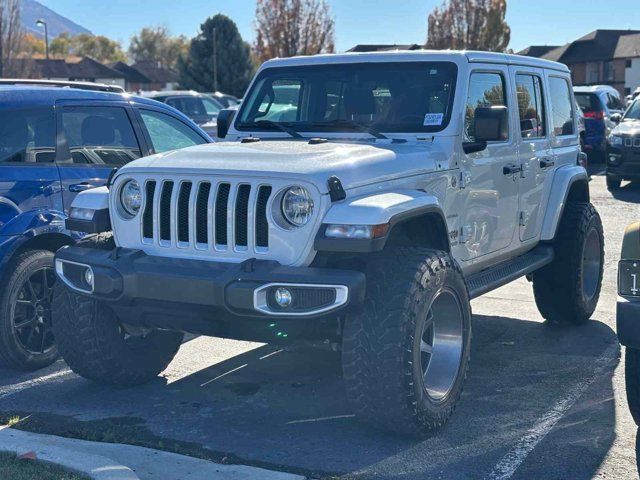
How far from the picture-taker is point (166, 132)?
7.59m

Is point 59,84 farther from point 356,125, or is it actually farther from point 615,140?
point 615,140

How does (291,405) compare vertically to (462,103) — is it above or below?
below

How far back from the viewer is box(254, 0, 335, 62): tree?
63594 mm

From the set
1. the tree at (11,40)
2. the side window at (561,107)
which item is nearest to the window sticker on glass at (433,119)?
the side window at (561,107)

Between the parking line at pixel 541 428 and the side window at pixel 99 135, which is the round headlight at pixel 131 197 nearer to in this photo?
the side window at pixel 99 135

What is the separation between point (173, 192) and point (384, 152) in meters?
1.21

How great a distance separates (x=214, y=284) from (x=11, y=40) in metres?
46.2

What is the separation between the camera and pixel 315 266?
4.73 metres

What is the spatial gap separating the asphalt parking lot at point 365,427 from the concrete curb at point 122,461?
0.22m

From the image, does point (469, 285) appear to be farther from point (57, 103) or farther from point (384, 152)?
point (57, 103)

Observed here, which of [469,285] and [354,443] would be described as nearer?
[354,443]

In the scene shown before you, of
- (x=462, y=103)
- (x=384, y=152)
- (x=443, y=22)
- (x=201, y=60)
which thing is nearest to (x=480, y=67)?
(x=462, y=103)

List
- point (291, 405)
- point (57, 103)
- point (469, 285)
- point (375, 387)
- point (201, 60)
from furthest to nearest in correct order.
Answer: point (201, 60) → point (57, 103) → point (469, 285) → point (291, 405) → point (375, 387)

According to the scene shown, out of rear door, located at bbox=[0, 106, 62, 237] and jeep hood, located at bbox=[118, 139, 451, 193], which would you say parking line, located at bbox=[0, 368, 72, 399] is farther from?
jeep hood, located at bbox=[118, 139, 451, 193]
